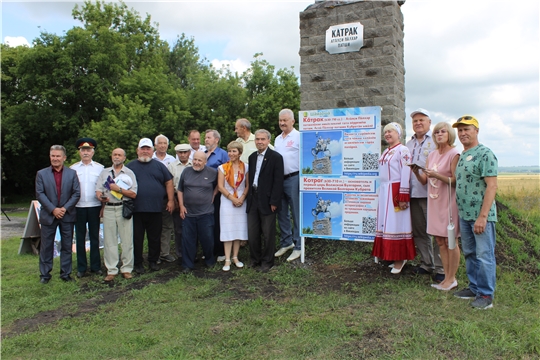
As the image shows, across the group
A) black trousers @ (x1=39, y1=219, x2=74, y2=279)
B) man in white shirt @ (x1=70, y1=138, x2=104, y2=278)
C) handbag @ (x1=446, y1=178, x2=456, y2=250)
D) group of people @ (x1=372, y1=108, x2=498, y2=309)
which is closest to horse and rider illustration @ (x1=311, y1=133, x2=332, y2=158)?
group of people @ (x1=372, y1=108, x2=498, y2=309)

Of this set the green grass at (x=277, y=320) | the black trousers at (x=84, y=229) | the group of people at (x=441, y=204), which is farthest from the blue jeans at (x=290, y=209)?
the black trousers at (x=84, y=229)

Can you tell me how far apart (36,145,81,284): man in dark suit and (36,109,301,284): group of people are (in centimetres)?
1

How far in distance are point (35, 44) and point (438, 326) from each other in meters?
26.2

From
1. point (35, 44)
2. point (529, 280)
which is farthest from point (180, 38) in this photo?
point (529, 280)

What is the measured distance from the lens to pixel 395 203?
5.10 metres

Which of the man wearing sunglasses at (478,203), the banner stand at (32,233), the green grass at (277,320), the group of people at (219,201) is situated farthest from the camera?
the banner stand at (32,233)

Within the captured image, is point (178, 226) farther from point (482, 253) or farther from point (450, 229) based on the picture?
point (482, 253)

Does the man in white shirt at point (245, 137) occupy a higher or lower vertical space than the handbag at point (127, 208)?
higher

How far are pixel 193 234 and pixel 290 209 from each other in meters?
1.52

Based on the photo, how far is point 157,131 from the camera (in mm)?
19594

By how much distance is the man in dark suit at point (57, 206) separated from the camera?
5.81 m

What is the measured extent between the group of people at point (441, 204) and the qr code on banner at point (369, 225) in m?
0.20

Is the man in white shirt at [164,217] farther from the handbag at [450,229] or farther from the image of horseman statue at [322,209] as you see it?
the handbag at [450,229]

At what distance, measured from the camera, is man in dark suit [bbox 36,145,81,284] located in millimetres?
5809
